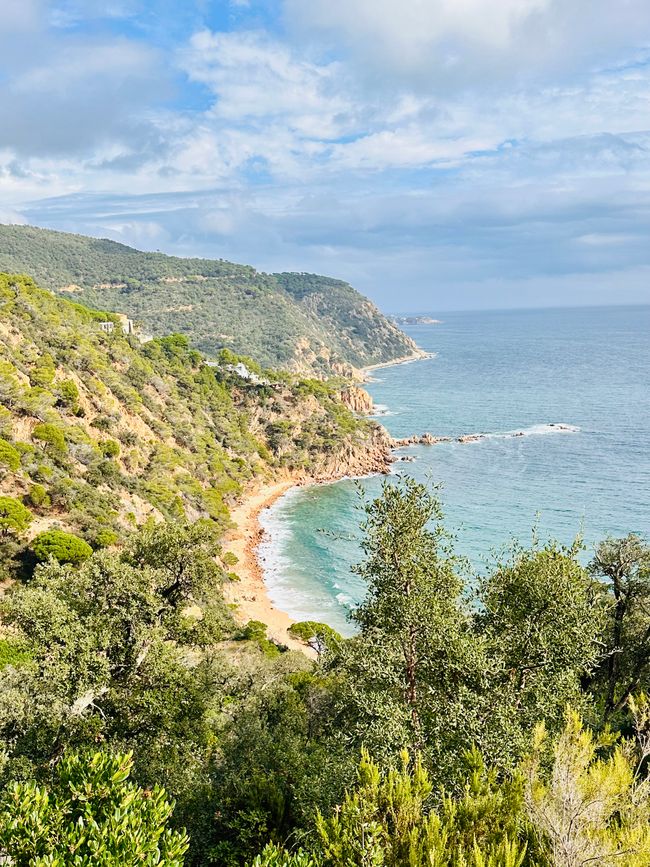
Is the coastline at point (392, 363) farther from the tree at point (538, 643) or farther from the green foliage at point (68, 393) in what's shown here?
the tree at point (538, 643)

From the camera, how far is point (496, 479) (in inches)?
2643

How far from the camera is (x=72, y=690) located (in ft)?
44.2

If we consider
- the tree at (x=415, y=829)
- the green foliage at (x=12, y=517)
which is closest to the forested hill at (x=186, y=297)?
the green foliage at (x=12, y=517)

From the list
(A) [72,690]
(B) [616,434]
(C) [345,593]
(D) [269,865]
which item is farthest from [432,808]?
(B) [616,434]

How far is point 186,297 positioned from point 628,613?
139241 millimetres

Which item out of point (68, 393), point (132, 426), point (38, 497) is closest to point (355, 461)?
point (132, 426)

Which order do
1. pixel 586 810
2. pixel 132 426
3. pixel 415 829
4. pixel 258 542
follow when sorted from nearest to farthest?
1. pixel 415 829
2. pixel 586 810
3. pixel 132 426
4. pixel 258 542

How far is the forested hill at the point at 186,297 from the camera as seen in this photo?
12631cm

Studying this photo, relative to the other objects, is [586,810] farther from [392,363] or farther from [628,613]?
[392,363]

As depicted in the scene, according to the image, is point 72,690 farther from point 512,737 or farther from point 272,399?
point 272,399

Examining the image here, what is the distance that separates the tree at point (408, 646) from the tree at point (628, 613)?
11.2m

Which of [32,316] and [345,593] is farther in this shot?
[32,316]

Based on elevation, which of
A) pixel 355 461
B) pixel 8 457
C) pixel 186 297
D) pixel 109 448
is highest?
pixel 186 297

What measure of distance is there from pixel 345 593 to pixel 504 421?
6214 cm
